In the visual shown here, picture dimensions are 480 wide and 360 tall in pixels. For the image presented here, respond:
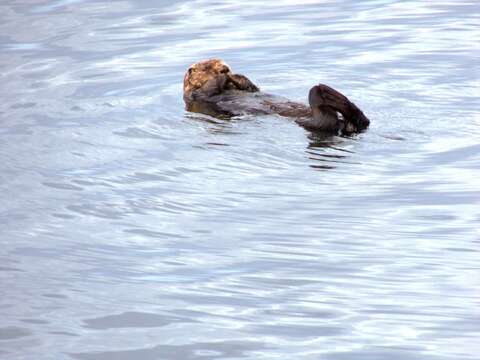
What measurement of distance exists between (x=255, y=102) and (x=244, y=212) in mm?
2471

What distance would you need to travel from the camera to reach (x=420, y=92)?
1098 cm

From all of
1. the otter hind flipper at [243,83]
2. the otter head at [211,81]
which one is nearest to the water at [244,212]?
the otter head at [211,81]

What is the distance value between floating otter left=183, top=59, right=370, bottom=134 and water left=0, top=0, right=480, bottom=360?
12 cm

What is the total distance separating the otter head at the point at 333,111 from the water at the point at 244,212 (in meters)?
0.12

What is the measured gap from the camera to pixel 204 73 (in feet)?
36.1

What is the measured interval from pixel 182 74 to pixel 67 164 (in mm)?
3520

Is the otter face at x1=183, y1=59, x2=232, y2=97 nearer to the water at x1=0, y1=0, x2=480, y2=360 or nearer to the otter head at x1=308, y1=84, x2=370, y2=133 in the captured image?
the water at x1=0, y1=0, x2=480, y2=360

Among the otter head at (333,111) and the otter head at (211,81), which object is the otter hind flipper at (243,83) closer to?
the otter head at (211,81)

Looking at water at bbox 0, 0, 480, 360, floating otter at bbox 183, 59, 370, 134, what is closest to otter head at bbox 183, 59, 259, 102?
floating otter at bbox 183, 59, 370, 134

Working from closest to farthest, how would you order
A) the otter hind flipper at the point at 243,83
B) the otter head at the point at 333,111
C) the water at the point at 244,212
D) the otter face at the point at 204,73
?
the water at the point at 244,212 < the otter head at the point at 333,111 < the otter hind flipper at the point at 243,83 < the otter face at the point at 204,73

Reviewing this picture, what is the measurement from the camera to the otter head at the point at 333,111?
925cm

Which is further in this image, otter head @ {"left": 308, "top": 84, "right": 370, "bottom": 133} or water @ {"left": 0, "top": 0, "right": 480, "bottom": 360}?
otter head @ {"left": 308, "top": 84, "right": 370, "bottom": 133}

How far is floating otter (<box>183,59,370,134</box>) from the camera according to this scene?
9320 mm

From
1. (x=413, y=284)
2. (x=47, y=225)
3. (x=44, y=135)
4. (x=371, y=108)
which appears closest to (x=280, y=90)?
(x=371, y=108)
